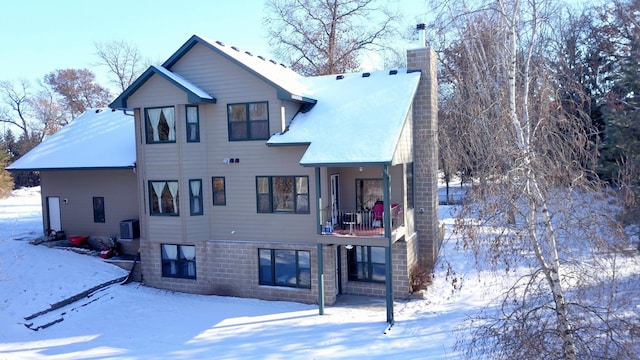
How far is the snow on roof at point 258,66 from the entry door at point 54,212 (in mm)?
9561

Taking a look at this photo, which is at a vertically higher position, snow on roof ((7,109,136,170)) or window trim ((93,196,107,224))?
snow on roof ((7,109,136,170))

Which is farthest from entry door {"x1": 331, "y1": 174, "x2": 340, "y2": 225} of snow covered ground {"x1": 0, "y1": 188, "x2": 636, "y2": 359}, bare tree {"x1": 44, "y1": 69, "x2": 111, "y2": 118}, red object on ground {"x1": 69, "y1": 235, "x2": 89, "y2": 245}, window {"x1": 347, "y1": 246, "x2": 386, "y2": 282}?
bare tree {"x1": 44, "y1": 69, "x2": 111, "y2": 118}

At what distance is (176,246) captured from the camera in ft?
57.8

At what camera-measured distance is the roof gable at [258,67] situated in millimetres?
15984

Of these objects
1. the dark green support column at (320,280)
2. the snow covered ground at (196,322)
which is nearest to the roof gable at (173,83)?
the dark green support column at (320,280)

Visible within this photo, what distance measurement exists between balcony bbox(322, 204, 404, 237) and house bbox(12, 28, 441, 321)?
69 mm

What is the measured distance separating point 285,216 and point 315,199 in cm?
131

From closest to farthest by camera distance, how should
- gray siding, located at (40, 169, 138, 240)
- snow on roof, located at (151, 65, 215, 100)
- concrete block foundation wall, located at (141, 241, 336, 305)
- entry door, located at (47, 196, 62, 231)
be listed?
concrete block foundation wall, located at (141, 241, 336, 305), snow on roof, located at (151, 65, 215, 100), gray siding, located at (40, 169, 138, 240), entry door, located at (47, 196, 62, 231)

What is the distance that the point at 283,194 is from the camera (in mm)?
16359

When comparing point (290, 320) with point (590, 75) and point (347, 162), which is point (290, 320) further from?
point (590, 75)

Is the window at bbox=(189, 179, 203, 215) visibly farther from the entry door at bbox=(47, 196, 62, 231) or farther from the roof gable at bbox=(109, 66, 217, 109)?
the entry door at bbox=(47, 196, 62, 231)

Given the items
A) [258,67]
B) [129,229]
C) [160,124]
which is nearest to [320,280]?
[258,67]

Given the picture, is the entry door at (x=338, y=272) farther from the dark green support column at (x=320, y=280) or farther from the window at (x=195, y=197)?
the window at (x=195, y=197)

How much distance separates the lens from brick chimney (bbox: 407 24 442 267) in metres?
17.6
